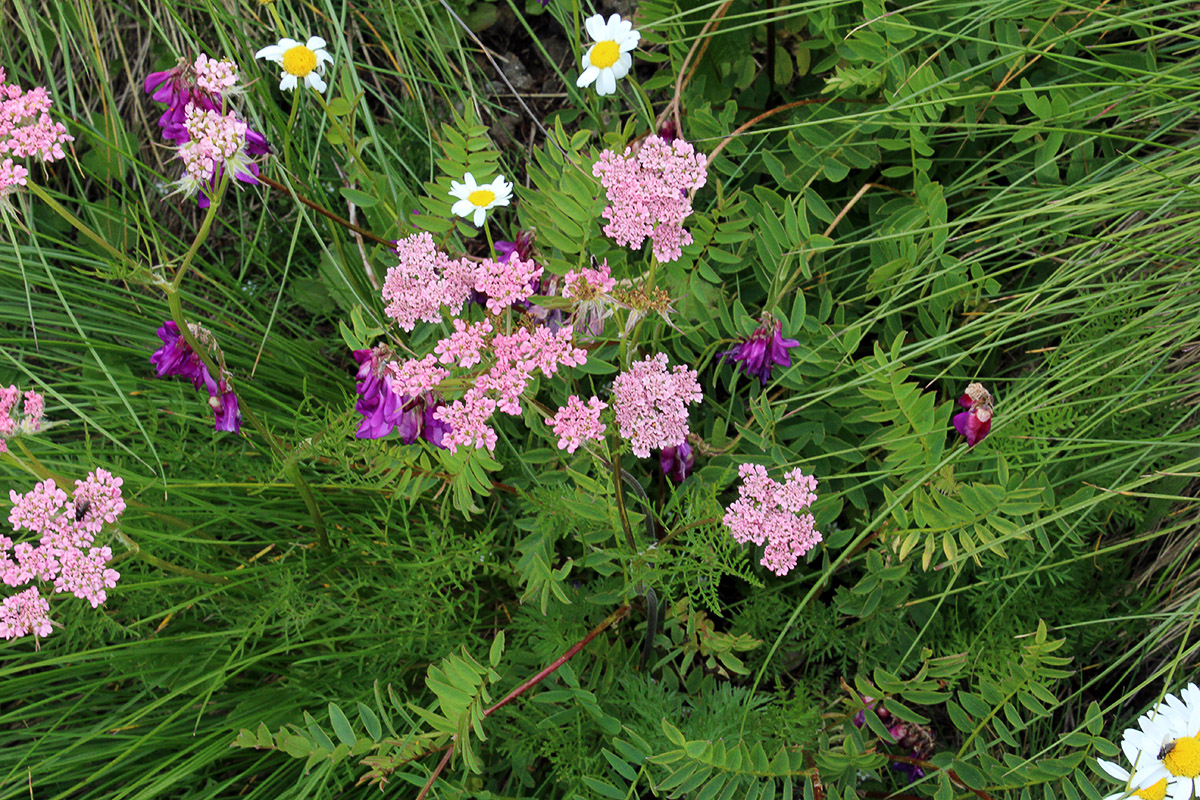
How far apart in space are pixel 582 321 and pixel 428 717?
2.00 ft

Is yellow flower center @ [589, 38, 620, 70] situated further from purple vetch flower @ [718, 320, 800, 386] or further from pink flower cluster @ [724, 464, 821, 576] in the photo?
pink flower cluster @ [724, 464, 821, 576]

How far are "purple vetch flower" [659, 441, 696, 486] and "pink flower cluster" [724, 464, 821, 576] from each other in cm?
19

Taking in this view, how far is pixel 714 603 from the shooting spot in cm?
134

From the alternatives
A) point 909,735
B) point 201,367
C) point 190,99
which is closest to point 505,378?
point 201,367

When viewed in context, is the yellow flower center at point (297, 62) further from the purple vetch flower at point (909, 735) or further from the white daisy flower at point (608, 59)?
the purple vetch flower at point (909, 735)

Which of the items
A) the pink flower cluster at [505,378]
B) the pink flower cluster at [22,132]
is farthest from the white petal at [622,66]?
the pink flower cluster at [22,132]

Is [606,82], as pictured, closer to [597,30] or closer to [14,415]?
[597,30]

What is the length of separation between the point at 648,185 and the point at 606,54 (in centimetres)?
45

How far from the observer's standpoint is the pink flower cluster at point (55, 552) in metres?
1.27

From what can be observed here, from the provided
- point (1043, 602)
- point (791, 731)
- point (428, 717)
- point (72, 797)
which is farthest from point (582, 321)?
point (72, 797)

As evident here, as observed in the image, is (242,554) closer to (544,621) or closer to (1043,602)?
(544,621)

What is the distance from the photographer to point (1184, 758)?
1237 mm

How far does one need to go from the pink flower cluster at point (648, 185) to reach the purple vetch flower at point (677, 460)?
1.20 feet

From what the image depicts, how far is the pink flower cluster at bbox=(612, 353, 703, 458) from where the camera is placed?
1262mm
